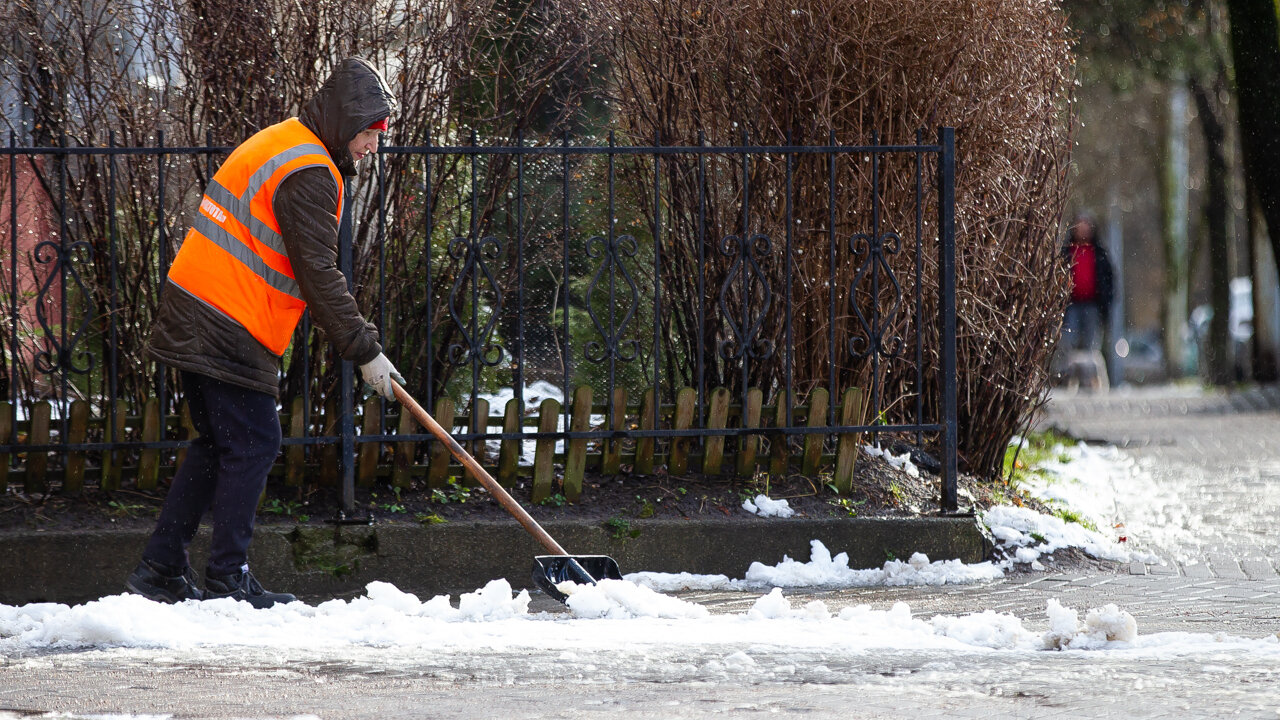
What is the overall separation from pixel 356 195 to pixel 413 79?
56cm

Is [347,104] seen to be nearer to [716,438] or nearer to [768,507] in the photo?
[716,438]

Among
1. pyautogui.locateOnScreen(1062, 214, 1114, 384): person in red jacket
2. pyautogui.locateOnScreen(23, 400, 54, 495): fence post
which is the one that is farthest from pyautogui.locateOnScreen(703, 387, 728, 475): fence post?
pyautogui.locateOnScreen(1062, 214, 1114, 384): person in red jacket

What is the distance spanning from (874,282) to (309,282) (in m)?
2.53

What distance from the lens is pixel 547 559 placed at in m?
5.27

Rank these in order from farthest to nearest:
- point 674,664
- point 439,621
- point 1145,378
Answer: point 1145,378 < point 439,621 < point 674,664

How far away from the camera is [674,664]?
14.1 ft

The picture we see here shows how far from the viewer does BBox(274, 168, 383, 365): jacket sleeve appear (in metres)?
5.03

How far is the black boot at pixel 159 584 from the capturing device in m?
5.12

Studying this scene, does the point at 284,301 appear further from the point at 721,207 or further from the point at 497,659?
the point at 721,207

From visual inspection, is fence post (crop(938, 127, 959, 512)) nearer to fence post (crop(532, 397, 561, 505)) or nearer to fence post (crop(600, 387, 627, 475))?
fence post (crop(600, 387, 627, 475))

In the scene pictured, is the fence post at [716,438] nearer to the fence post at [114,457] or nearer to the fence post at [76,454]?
the fence post at [114,457]

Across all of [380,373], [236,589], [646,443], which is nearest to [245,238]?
[380,373]

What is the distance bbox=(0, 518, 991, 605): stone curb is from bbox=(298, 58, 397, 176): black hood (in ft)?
5.47

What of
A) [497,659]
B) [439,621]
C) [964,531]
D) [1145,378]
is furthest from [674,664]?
[1145,378]
